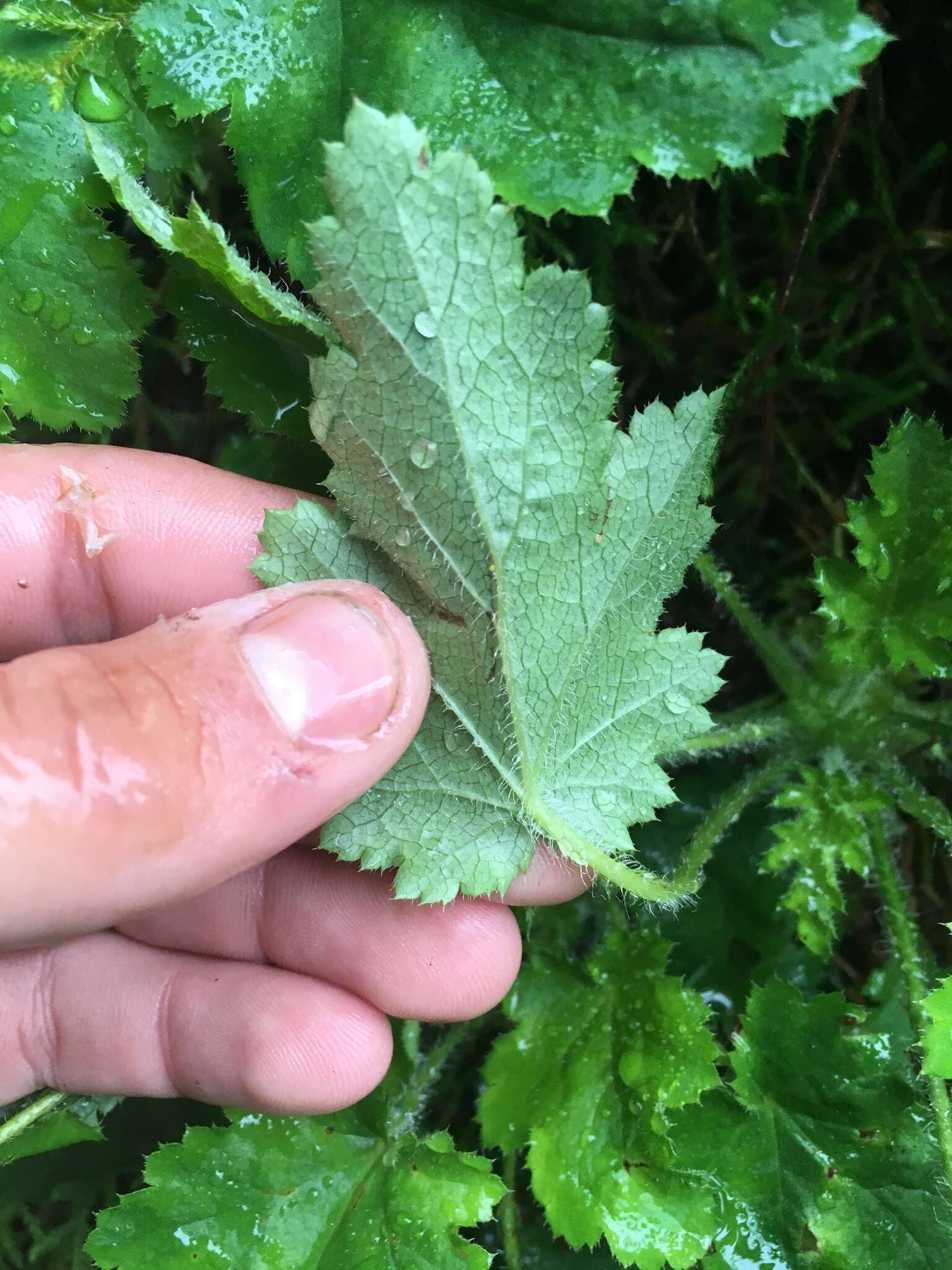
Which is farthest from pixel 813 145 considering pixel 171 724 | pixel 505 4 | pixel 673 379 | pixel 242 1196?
pixel 242 1196

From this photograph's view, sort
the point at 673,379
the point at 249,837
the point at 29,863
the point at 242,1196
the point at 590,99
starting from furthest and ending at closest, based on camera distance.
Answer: the point at 673,379 < the point at 242,1196 < the point at 590,99 < the point at 249,837 < the point at 29,863

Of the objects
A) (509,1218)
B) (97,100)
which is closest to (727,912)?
(509,1218)

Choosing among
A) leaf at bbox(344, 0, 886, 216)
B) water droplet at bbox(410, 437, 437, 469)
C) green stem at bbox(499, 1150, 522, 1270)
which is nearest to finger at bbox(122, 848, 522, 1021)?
green stem at bbox(499, 1150, 522, 1270)

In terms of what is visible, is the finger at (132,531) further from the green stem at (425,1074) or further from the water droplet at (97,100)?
the green stem at (425,1074)

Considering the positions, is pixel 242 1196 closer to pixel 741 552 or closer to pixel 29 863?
pixel 29 863

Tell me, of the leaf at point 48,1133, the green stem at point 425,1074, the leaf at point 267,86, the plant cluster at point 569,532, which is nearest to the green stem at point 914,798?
the plant cluster at point 569,532

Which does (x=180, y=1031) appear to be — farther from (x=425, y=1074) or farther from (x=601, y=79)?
(x=601, y=79)
